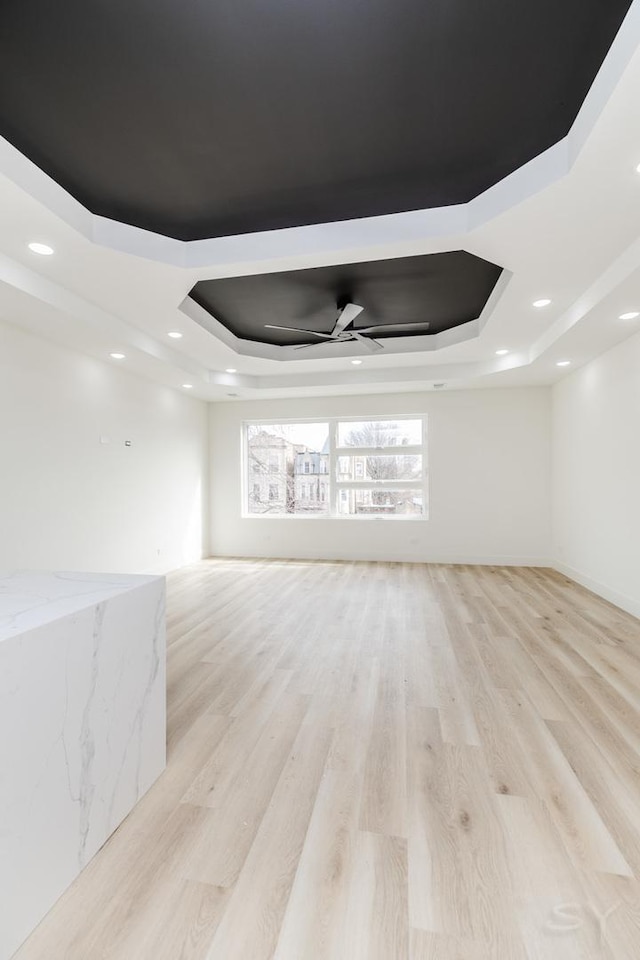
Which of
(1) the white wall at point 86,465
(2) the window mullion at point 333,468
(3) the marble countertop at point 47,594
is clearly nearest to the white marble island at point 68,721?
(3) the marble countertop at point 47,594

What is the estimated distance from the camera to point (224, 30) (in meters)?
1.61

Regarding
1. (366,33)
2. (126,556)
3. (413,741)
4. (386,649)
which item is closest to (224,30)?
(366,33)

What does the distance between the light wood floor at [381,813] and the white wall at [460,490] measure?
10.3 ft

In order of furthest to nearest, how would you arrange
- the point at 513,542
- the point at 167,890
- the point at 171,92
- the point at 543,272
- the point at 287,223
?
the point at 513,542 → the point at 543,272 → the point at 287,223 → the point at 171,92 → the point at 167,890

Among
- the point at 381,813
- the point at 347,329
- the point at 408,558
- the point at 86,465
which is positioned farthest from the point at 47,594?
the point at 408,558

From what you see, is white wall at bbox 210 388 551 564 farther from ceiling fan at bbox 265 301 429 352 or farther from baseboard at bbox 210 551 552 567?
ceiling fan at bbox 265 301 429 352

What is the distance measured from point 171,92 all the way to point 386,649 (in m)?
3.33

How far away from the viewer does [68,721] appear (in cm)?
130

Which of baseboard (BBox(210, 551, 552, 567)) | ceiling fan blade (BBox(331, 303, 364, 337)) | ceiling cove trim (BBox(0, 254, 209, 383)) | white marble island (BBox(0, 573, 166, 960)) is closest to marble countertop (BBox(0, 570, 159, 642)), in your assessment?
white marble island (BBox(0, 573, 166, 960))

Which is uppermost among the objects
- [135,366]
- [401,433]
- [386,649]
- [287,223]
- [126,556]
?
[287,223]

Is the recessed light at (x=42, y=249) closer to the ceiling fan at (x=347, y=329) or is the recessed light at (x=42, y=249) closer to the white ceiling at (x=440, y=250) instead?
the white ceiling at (x=440, y=250)

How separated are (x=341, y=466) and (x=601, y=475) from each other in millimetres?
3504

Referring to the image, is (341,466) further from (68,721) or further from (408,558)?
(68,721)

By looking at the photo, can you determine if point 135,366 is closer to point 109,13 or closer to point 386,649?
point 109,13
